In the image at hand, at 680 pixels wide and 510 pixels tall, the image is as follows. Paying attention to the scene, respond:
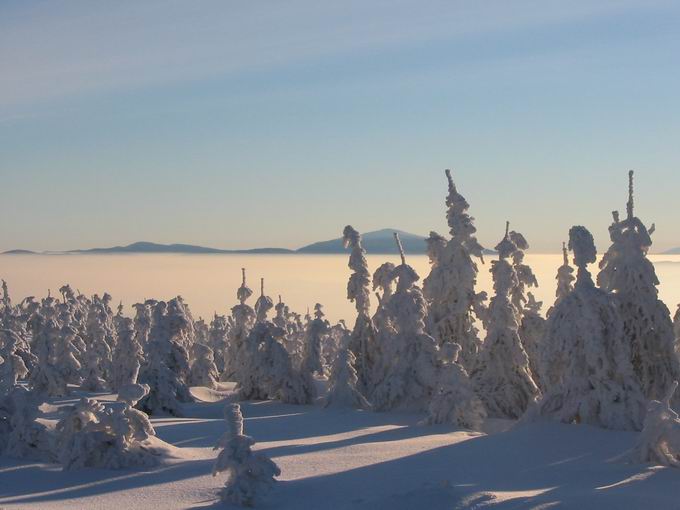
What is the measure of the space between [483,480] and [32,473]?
35.6 feet

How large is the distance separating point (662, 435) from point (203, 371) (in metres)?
42.7

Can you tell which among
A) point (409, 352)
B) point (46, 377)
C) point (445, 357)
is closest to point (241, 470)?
point (445, 357)

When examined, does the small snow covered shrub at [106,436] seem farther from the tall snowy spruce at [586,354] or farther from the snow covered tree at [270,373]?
the snow covered tree at [270,373]

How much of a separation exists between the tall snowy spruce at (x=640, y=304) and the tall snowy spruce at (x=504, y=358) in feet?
15.6

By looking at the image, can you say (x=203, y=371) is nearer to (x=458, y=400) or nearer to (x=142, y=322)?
(x=142, y=322)

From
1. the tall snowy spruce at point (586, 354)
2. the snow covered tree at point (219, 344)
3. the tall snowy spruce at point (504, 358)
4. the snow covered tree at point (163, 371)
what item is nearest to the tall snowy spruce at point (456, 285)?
the tall snowy spruce at point (504, 358)

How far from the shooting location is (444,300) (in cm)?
3722

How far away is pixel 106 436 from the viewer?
19.4m

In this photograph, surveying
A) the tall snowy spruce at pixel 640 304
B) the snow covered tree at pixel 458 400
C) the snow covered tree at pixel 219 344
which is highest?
the tall snowy spruce at pixel 640 304

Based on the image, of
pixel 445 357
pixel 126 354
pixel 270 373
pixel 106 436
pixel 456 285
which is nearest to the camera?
pixel 106 436

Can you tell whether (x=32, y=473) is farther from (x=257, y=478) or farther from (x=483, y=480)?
(x=483, y=480)

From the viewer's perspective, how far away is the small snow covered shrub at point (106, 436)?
19109mm

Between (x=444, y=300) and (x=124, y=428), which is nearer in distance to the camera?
(x=124, y=428)

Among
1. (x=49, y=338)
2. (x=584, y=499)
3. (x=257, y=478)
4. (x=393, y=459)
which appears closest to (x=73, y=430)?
(x=257, y=478)
